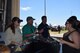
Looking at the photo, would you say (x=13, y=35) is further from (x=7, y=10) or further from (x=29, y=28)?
(x=7, y=10)

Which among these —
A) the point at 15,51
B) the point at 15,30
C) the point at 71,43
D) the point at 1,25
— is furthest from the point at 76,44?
the point at 1,25

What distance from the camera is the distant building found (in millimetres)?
8609

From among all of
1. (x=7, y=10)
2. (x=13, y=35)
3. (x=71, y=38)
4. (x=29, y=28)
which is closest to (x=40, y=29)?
(x=29, y=28)

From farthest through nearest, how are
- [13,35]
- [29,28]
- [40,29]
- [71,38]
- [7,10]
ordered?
[7,10] → [40,29] → [29,28] → [13,35] → [71,38]

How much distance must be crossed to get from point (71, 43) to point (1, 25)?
4.38 meters

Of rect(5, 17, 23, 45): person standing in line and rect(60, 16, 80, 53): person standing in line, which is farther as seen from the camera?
rect(5, 17, 23, 45): person standing in line

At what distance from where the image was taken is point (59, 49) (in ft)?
16.4

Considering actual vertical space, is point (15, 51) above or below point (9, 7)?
below

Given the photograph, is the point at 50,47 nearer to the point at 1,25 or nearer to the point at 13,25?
the point at 13,25

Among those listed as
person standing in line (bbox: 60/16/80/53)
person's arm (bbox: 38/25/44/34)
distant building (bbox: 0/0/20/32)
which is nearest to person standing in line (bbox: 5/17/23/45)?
person's arm (bbox: 38/25/44/34)

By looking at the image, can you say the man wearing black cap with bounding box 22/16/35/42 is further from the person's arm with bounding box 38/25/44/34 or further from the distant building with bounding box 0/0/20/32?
the distant building with bounding box 0/0/20/32

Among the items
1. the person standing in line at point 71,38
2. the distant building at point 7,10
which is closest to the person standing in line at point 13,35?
the person standing in line at point 71,38

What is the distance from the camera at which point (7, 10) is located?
29.0 ft

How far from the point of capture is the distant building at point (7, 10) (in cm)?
861
